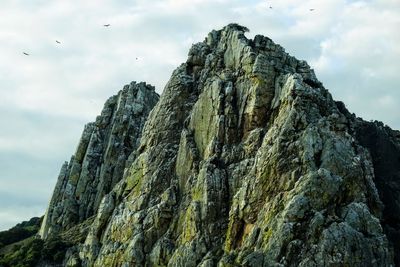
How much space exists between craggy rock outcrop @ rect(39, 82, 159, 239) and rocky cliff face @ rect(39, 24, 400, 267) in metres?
14.7

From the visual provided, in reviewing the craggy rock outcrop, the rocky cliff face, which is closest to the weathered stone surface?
the rocky cliff face

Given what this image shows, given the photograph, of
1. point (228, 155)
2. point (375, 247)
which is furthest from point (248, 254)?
point (228, 155)

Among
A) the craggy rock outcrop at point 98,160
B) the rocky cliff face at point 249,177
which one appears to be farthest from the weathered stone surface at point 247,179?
the craggy rock outcrop at point 98,160

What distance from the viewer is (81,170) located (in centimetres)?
12150

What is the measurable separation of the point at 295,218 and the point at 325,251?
4753mm

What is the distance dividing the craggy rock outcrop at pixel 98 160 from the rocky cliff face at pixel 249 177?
1465 centimetres

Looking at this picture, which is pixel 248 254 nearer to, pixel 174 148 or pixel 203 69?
pixel 174 148

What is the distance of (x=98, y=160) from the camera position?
122 m

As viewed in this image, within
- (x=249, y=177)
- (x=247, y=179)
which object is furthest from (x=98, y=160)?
(x=249, y=177)

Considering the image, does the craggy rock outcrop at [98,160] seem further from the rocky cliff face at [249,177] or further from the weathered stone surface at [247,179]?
the weathered stone surface at [247,179]

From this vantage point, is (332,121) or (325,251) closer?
(325,251)

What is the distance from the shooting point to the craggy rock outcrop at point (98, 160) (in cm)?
11600

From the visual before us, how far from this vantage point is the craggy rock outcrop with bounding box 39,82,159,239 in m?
116

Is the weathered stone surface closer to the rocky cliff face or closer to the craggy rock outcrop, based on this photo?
the rocky cliff face
